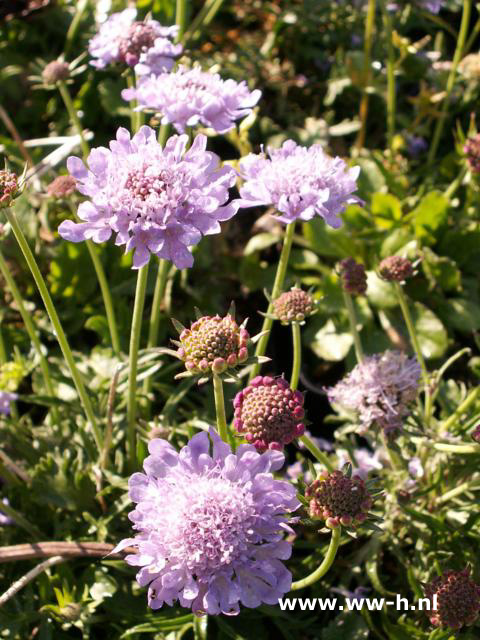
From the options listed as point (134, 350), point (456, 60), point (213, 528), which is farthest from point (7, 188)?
point (456, 60)

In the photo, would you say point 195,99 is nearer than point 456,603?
No

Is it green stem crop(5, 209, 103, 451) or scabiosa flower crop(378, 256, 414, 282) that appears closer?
green stem crop(5, 209, 103, 451)

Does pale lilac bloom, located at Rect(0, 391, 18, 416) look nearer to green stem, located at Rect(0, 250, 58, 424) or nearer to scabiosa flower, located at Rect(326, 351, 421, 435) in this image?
green stem, located at Rect(0, 250, 58, 424)

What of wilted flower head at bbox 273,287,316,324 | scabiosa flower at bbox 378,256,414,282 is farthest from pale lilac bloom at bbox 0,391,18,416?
scabiosa flower at bbox 378,256,414,282

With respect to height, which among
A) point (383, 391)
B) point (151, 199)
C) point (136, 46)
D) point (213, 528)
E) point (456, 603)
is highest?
point (136, 46)

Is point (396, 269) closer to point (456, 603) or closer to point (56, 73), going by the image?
point (456, 603)

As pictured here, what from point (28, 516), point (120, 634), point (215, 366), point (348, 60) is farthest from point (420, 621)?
point (348, 60)

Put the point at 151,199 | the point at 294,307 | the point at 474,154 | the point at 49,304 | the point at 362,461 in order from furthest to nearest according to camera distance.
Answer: the point at 474,154, the point at 362,461, the point at 294,307, the point at 49,304, the point at 151,199

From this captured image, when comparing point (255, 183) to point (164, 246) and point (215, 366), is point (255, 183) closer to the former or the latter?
point (164, 246)
